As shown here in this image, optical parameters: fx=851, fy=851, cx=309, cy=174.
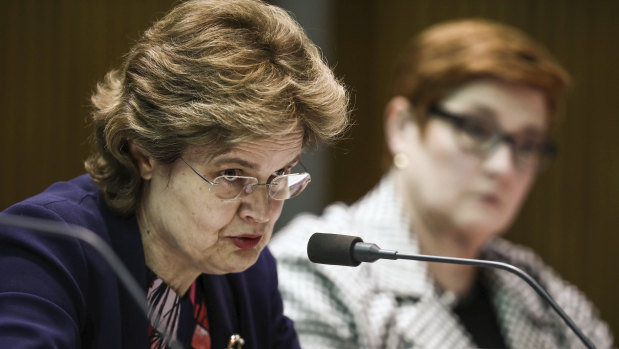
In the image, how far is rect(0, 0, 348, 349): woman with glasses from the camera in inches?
55.0

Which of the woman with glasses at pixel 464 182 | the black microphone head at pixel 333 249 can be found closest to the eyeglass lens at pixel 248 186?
the black microphone head at pixel 333 249

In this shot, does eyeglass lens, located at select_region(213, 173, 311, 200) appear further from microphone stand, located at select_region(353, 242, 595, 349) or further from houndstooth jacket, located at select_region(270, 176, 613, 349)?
houndstooth jacket, located at select_region(270, 176, 613, 349)

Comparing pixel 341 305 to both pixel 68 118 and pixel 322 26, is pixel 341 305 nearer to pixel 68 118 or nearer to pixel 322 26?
pixel 68 118

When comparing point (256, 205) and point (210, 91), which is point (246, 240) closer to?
point (256, 205)

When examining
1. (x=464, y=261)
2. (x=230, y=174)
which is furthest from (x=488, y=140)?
(x=230, y=174)

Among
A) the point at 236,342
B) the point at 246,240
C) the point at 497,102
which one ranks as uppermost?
the point at 246,240

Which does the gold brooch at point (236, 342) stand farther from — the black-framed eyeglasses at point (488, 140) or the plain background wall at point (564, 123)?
the plain background wall at point (564, 123)

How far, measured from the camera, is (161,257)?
5.16 ft

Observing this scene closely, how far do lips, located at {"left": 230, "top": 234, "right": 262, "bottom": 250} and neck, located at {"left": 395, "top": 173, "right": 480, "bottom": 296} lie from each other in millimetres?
1188

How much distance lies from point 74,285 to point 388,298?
1.24 m

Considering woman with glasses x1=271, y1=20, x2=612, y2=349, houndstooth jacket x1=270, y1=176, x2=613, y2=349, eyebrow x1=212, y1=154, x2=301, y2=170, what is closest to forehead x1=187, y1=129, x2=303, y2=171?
eyebrow x1=212, y1=154, x2=301, y2=170

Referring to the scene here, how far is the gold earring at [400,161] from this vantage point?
9.08 feet

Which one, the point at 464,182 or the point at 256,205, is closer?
the point at 256,205

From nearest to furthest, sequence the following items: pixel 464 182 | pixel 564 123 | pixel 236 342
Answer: pixel 236 342
pixel 464 182
pixel 564 123
